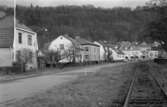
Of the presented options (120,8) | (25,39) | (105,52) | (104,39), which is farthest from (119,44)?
(25,39)

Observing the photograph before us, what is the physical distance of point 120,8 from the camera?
6162 cm

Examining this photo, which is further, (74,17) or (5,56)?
(74,17)

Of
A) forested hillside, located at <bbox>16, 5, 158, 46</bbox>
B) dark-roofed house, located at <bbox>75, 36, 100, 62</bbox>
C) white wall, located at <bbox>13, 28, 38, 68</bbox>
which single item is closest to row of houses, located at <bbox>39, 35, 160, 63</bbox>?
dark-roofed house, located at <bbox>75, 36, 100, 62</bbox>

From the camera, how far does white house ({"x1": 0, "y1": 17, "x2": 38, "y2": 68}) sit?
35156 millimetres

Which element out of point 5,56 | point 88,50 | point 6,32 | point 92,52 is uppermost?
point 6,32

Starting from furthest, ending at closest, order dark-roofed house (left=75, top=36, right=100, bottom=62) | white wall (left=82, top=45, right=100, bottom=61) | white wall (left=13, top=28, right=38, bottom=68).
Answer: white wall (left=82, top=45, right=100, bottom=61) → dark-roofed house (left=75, top=36, right=100, bottom=62) → white wall (left=13, top=28, right=38, bottom=68)

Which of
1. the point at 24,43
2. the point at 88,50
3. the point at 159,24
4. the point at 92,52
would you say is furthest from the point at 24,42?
the point at 92,52

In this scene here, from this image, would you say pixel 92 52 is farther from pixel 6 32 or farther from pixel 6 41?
pixel 6 41

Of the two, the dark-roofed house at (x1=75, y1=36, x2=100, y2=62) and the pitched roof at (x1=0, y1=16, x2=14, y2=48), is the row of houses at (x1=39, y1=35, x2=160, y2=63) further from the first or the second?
the pitched roof at (x1=0, y1=16, x2=14, y2=48)

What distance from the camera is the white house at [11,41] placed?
35.2m

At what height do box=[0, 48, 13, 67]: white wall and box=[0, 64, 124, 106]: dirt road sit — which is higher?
box=[0, 48, 13, 67]: white wall

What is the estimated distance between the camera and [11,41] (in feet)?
118

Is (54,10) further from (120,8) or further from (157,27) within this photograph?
(157,27)

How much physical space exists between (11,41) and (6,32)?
225 centimetres
